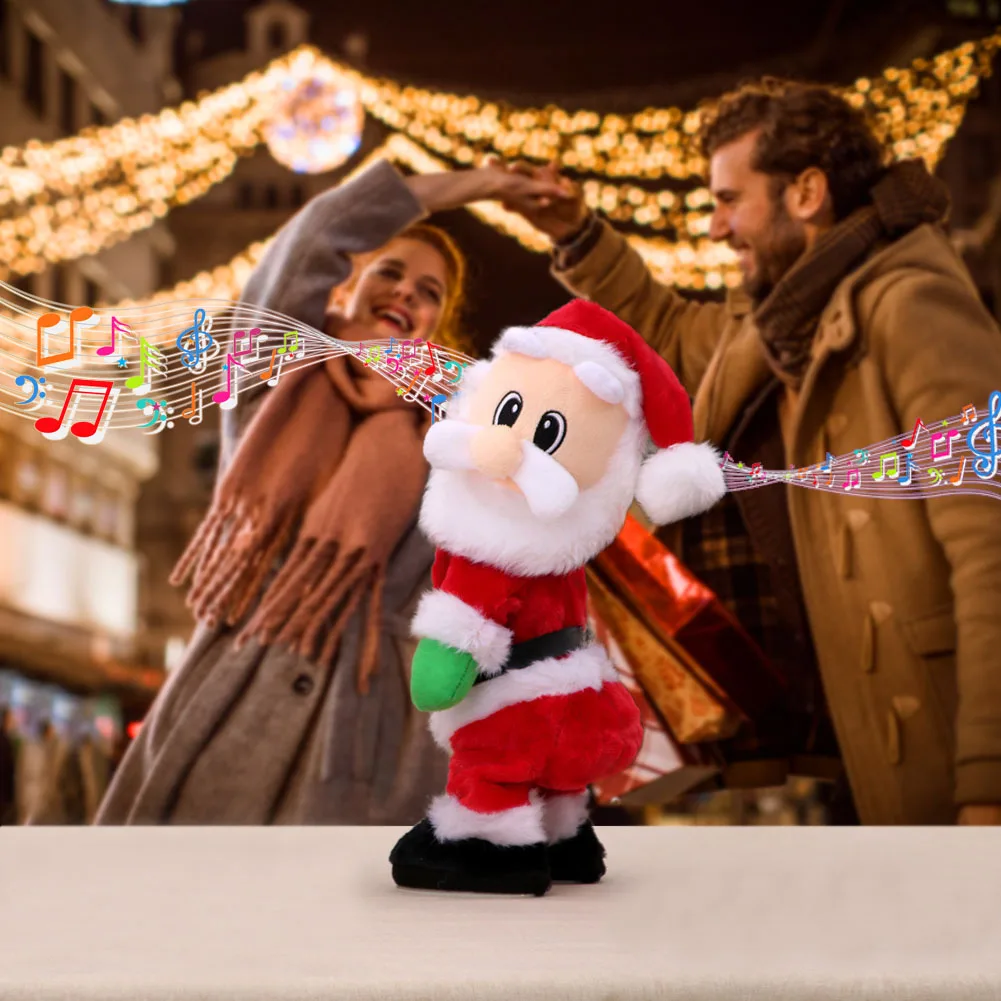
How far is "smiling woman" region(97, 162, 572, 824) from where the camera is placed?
209 centimetres

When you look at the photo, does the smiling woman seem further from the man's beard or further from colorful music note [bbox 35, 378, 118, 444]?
the man's beard

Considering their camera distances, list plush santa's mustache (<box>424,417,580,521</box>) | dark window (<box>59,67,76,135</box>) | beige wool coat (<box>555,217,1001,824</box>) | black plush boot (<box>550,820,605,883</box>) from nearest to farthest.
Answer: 1. plush santa's mustache (<box>424,417,580,521</box>)
2. black plush boot (<box>550,820,605,883</box>)
3. beige wool coat (<box>555,217,1001,824</box>)
4. dark window (<box>59,67,76,135</box>)

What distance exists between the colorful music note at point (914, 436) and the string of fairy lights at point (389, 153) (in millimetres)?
506

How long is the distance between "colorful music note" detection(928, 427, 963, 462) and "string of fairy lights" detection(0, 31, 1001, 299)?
21.4 inches

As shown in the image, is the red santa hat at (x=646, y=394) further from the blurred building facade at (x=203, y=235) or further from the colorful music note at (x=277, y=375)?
the blurred building facade at (x=203, y=235)

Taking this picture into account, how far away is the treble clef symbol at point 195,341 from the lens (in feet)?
7.16

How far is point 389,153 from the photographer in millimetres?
2260

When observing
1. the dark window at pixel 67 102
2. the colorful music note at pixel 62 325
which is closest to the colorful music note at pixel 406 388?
the colorful music note at pixel 62 325

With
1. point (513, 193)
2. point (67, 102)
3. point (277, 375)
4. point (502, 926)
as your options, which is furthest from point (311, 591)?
point (502, 926)

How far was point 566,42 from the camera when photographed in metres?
2.30

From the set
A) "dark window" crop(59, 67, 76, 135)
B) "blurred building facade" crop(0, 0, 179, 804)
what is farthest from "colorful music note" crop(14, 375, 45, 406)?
"dark window" crop(59, 67, 76, 135)

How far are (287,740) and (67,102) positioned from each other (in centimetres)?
130

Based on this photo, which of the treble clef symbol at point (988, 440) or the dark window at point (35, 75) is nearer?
the treble clef symbol at point (988, 440)

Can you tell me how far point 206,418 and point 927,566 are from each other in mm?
1328
